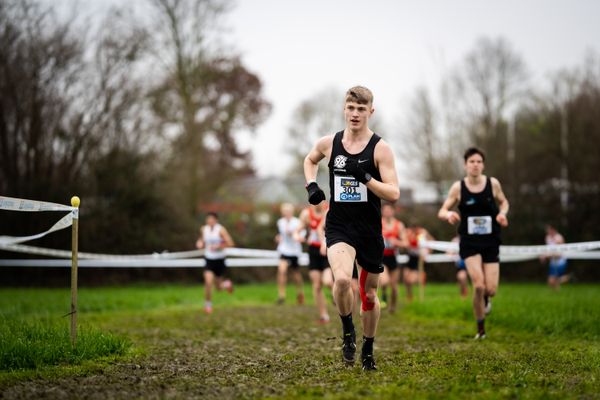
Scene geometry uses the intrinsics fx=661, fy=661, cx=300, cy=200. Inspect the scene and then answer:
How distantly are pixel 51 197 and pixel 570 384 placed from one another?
21.0 m

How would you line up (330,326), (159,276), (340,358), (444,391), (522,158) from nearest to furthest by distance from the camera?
(444,391) → (340,358) → (330,326) → (159,276) → (522,158)

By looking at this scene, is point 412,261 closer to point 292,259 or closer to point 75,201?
point 292,259

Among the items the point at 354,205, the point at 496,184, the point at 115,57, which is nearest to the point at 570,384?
the point at 354,205

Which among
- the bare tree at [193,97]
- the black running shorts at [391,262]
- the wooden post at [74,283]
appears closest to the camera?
the wooden post at [74,283]

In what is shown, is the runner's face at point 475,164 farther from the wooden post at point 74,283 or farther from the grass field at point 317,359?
the wooden post at point 74,283

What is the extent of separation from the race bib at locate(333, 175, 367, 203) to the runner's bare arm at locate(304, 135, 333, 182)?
35 centimetres

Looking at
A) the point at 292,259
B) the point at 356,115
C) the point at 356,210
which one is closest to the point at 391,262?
the point at 292,259

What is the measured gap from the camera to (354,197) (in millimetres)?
6379

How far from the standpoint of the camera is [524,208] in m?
29.5

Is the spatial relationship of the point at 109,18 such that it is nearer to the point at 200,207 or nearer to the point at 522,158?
the point at 200,207

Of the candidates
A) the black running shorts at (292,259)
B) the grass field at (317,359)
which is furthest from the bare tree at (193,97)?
the grass field at (317,359)

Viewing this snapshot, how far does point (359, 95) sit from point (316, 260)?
656 cm

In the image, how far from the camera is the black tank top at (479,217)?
30.4 ft

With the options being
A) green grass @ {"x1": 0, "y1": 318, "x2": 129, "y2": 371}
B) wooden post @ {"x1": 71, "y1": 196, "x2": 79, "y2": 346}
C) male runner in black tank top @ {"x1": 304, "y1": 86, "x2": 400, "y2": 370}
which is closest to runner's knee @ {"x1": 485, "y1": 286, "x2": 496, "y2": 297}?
male runner in black tank top @ {"x1": 304, "y1": 86, "x2": 400, "y2": 370}
